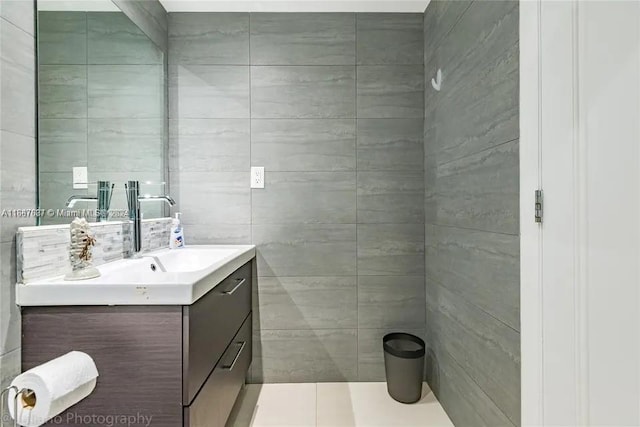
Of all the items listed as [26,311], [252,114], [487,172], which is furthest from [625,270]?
[252,114]

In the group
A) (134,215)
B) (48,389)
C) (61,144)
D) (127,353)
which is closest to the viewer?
(48,389)

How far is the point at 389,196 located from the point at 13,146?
180 cm

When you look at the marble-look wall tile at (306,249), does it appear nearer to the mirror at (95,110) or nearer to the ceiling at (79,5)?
the mirror at (95,110)

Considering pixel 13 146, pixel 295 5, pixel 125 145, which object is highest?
pixel 295 5

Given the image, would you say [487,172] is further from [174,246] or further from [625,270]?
[174,246]

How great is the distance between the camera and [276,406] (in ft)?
6.34

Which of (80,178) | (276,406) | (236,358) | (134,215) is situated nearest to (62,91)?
(80,178)

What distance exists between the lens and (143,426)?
1015mm

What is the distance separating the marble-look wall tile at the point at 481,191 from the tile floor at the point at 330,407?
1.04 meters

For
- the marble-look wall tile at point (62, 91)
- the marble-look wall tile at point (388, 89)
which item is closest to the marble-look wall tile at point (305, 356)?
the marble-look wall tile at point (388, 89)

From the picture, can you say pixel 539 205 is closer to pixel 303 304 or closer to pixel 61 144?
pixel 303 304

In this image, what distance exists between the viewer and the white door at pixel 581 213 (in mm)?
770

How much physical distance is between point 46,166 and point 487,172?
5.41 ft

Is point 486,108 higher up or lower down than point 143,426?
higher up
